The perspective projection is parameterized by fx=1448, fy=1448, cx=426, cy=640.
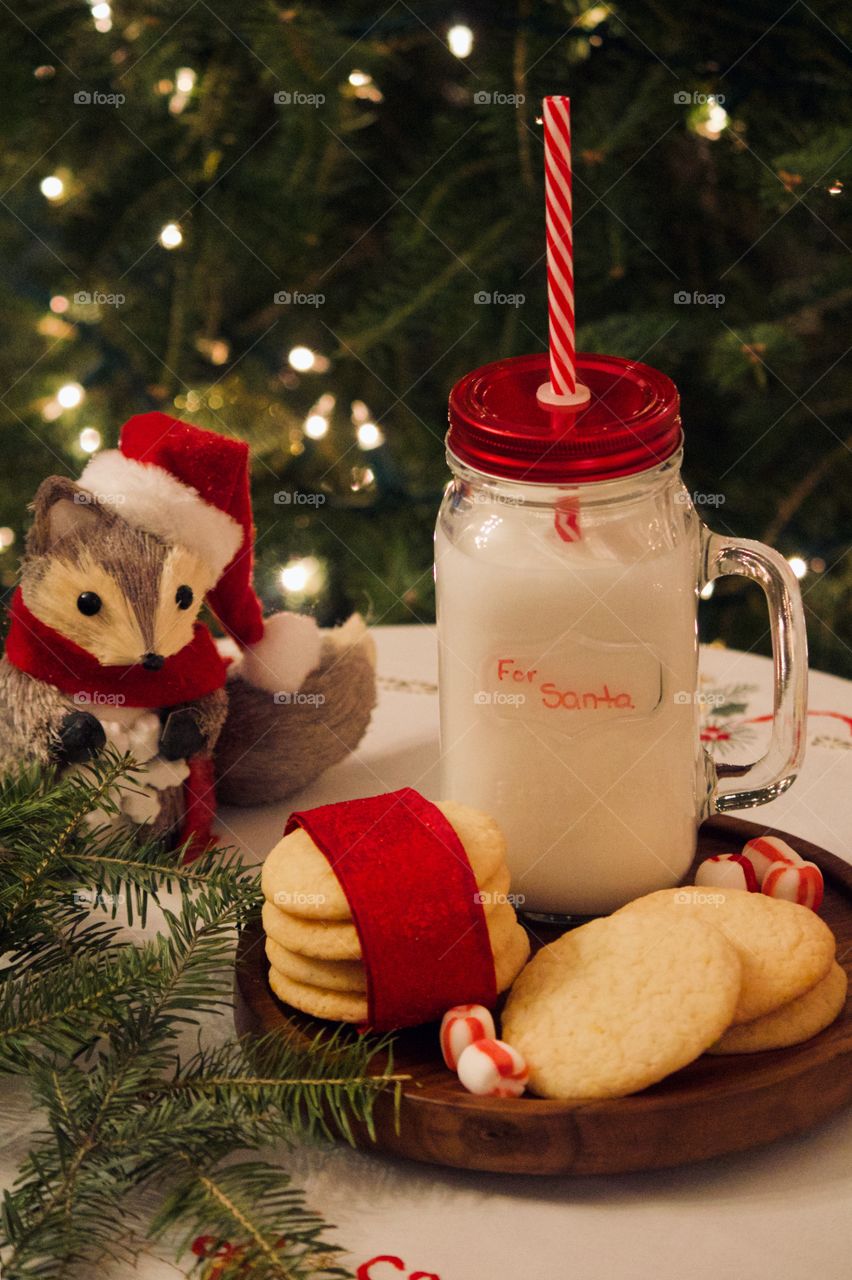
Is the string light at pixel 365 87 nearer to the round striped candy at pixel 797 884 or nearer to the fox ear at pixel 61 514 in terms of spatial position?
the fox ear at pixel 61 514

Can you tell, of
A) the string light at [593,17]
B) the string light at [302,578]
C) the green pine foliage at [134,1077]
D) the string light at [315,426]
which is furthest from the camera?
the string light at [315,426]

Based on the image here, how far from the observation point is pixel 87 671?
104 cm

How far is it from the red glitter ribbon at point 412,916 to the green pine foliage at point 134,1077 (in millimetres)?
40

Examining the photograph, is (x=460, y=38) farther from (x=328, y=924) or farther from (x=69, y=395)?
(x=328, y=924)

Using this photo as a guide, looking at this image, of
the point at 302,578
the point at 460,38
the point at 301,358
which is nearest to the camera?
the point at 302,578

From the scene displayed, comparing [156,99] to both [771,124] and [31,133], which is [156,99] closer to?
[31,133]

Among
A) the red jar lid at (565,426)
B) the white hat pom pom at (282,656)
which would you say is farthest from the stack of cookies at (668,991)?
the white hat pom pom at (282,656)

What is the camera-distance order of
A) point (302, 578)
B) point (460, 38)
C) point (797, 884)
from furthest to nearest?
point (460, 38), point (302, 578), point (797, 884)

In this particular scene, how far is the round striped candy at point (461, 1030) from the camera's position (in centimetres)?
79

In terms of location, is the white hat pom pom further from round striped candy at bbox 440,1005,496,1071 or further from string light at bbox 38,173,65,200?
string light at bbox 38,173,65,200

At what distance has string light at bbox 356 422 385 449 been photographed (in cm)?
187

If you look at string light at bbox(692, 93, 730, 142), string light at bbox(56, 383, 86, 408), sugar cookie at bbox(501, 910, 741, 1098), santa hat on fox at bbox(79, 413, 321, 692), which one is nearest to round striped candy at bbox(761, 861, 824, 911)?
sugar cookie at bbox(501, 910, 741, 1098)

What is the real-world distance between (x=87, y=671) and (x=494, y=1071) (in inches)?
17.6

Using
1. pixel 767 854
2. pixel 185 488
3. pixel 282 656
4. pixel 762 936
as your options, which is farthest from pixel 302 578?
pixel 762 936
